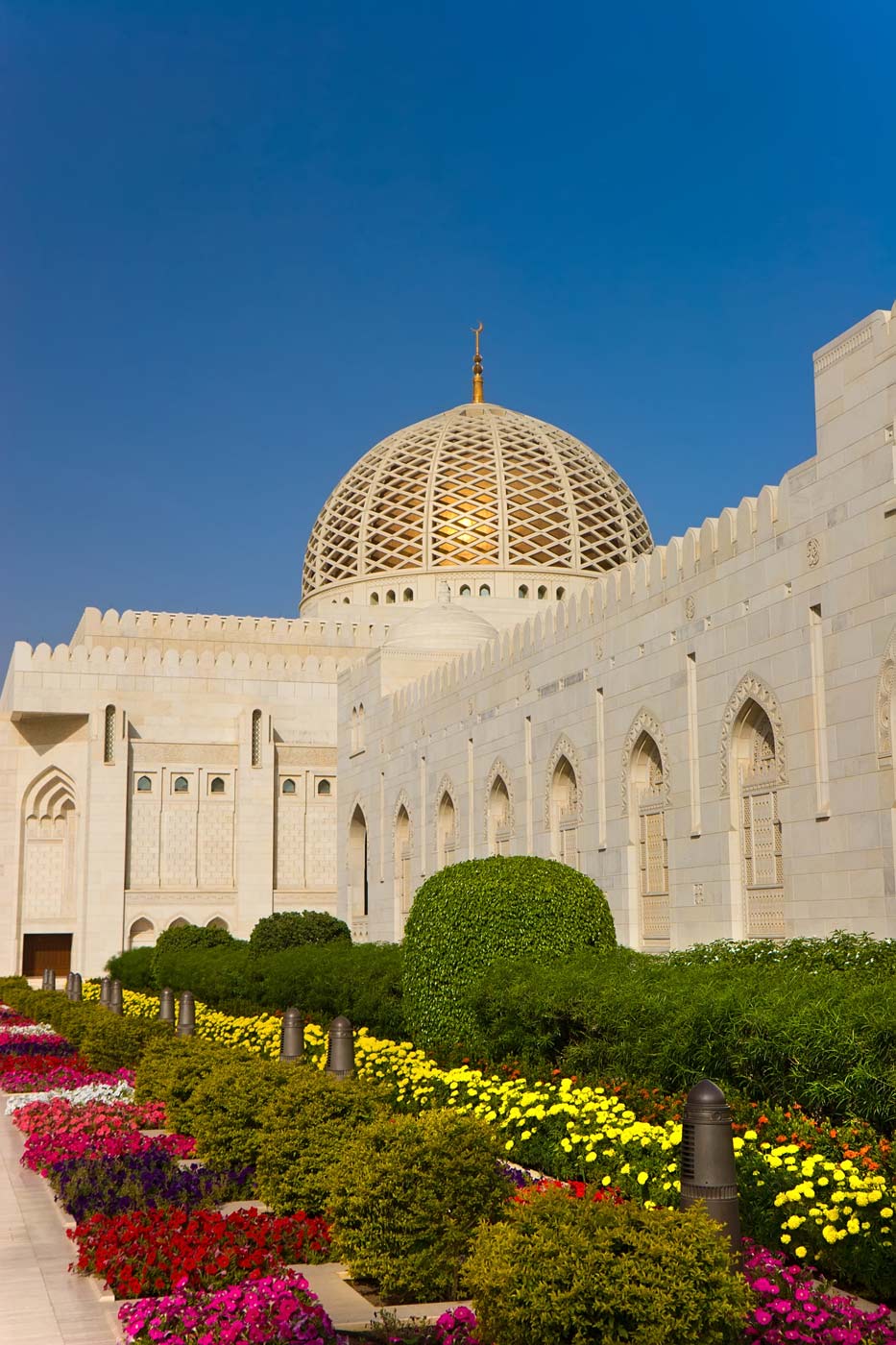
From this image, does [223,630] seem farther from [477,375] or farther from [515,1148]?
[515,1148]

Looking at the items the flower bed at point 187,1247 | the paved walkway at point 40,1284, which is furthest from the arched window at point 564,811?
the flower bed at point 187,1247

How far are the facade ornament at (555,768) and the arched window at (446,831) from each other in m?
5.01

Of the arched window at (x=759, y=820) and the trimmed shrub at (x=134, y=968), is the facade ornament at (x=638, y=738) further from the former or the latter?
the trimmed shrub at (x=134, y=968)

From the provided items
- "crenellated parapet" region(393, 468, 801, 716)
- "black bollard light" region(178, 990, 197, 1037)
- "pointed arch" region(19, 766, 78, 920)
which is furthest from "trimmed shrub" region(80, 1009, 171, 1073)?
"pointed arch" region(19, 766, 78, 920)

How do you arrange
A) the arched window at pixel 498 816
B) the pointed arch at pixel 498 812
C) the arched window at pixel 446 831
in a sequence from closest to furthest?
the pointed arch at pixel 498 812
the arched window at pixel 498 816
the arched window at pixel 446 831

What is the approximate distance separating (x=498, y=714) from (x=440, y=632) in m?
7.52

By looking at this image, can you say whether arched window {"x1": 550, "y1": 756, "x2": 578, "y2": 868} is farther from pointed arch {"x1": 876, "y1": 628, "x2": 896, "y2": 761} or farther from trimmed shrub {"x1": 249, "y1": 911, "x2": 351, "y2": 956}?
pointed arch {"x1": 876, "y1": 628, "x2": 896, "y2": 761}

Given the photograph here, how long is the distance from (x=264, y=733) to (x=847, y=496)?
25.3 metres

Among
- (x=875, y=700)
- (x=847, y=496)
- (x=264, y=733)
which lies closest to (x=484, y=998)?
(x=875, y=700)

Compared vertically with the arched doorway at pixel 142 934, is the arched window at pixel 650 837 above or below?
above

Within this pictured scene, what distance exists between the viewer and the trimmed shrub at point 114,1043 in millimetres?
14383

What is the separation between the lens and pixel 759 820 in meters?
15.9

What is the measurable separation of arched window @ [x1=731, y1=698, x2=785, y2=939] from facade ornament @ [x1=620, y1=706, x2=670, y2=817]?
179 cm

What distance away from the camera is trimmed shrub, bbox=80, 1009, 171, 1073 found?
47.2 feet
